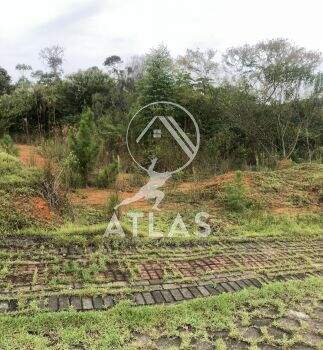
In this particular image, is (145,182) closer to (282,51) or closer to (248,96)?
(248,96)

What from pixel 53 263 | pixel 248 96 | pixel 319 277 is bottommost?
pixel 319 277

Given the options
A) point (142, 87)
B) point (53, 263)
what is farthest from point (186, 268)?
point (142, 87)

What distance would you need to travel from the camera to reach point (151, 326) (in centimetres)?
335

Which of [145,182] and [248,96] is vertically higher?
[248,96]

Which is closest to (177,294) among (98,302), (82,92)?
(98,302)

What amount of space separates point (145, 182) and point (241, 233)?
336 centimetres

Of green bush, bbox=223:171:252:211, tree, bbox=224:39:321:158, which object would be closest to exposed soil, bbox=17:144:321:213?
green bush, bbox=223:171:252:211

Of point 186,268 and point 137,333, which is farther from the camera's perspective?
point 186,268

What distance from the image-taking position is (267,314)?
3703 mm

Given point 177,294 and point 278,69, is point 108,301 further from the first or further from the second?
point 278,69

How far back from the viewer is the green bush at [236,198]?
7.19 metres

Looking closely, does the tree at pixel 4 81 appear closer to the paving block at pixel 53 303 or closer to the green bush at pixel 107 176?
the green bush at pixel 107 176

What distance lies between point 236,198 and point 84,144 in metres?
2.95

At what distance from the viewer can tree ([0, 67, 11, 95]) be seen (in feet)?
64.3
